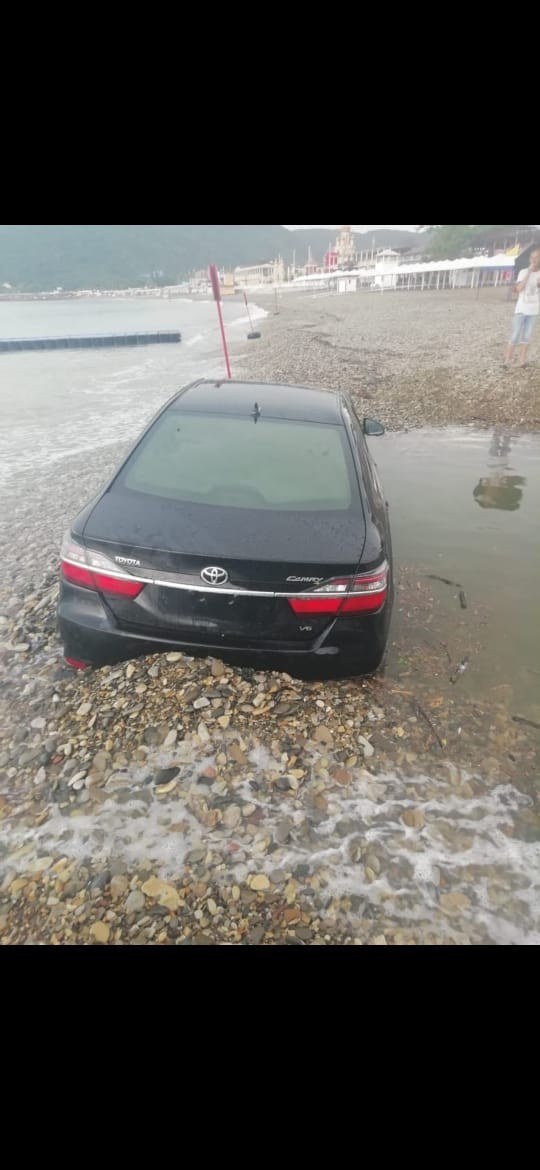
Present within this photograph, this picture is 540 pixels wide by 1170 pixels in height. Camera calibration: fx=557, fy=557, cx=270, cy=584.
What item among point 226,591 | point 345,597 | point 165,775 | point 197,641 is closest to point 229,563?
point 226,591

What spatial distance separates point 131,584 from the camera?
9.45ft

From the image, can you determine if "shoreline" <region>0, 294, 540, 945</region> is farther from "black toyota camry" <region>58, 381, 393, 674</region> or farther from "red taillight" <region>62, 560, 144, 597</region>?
"red taillight" <region>62, 560, 144, 597</region>

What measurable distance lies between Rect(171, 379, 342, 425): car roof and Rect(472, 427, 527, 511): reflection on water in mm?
3359

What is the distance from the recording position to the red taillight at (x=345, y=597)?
2795 mm

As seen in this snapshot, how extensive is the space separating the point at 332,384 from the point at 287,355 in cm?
672

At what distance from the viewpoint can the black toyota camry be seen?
2.80 metres

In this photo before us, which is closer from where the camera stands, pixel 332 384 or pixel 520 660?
pixel 520 660

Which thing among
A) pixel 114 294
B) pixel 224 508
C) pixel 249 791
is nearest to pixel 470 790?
pixel 249 791

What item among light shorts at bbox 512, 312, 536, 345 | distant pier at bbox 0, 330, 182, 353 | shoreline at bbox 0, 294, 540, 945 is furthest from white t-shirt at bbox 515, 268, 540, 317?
distant pier at bbox 0, 330, 182, 353

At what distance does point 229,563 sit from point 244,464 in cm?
98

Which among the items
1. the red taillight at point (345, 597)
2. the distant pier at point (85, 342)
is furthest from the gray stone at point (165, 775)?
the distant pier at point (85, 342)

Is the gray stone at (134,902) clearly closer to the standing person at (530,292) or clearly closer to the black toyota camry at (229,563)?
the black toyota camry at (229,563)

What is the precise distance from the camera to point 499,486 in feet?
24.6
